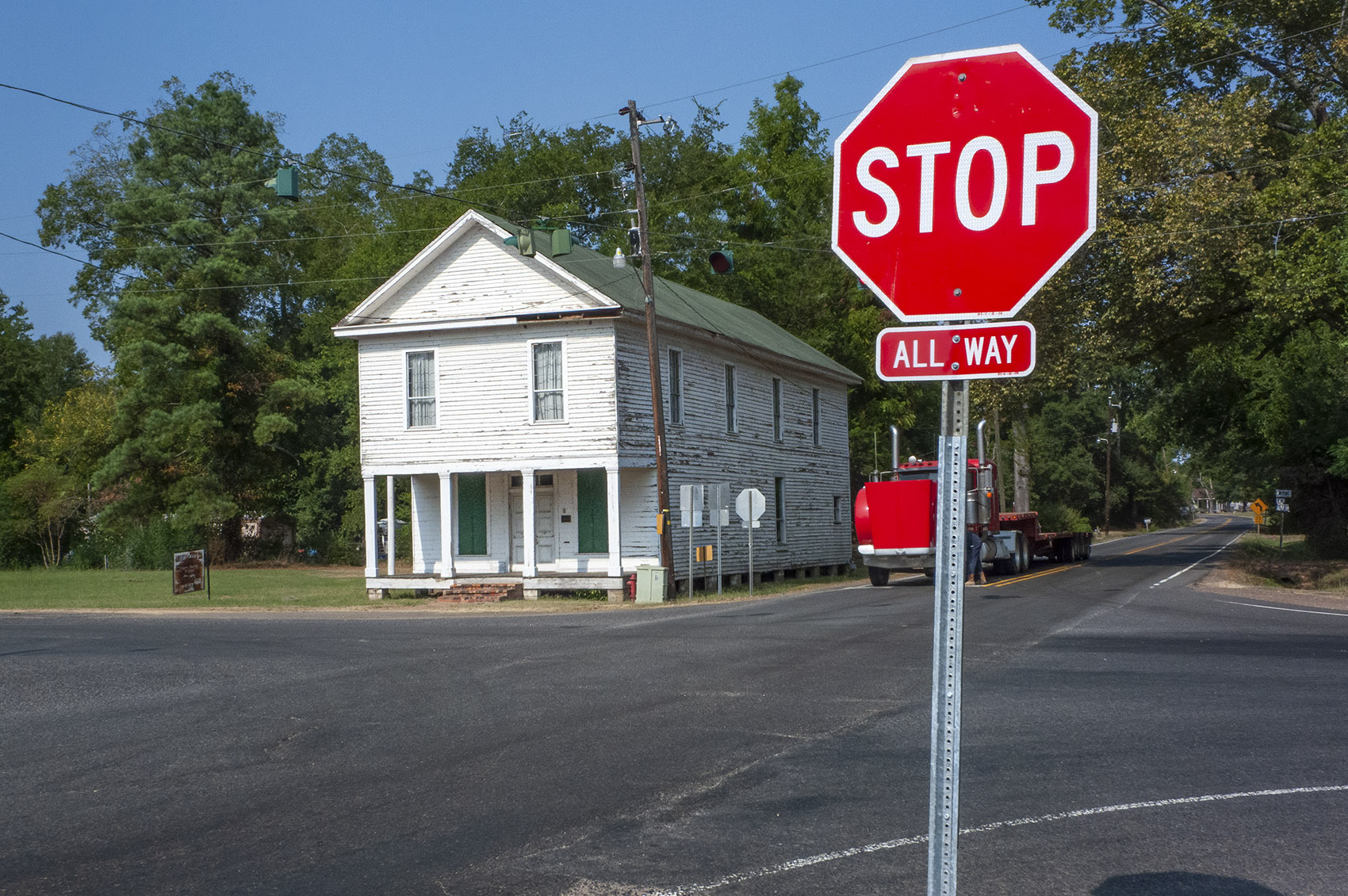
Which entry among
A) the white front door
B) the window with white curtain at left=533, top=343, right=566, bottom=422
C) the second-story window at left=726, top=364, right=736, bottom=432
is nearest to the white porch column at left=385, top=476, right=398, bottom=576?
the white front door

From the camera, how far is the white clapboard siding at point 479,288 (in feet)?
94.9

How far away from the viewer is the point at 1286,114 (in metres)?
35.2

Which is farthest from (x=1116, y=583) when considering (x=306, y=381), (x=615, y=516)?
(x=306, y=381)

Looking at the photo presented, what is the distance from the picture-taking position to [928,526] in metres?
3.95

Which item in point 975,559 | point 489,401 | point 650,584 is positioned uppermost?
point 489,401

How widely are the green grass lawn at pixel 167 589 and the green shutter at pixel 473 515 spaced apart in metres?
2.90

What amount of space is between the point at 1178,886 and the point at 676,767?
3.34 meters

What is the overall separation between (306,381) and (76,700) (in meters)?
42.7

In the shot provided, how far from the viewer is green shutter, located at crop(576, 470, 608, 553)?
29688mm

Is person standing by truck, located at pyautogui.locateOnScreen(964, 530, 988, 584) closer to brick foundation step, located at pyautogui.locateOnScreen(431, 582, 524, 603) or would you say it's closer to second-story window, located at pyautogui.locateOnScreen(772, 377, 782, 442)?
second-story window, located at pyautogui.locateOnScreen(772, 377, 782, 442)

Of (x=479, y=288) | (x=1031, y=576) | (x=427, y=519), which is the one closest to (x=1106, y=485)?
(x=1031, y=576)

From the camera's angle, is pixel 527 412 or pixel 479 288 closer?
pixel 527 412

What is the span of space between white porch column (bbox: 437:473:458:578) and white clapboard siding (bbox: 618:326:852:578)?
4607mm

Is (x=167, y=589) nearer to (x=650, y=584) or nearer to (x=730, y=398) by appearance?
(x=650, y=584)
